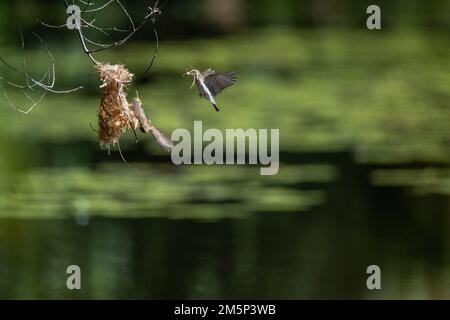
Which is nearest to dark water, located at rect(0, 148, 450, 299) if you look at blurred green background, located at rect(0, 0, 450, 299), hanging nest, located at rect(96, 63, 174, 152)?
blurred green background, located at rect(0, 0, 450, 299)

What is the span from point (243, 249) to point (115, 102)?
6.05ft

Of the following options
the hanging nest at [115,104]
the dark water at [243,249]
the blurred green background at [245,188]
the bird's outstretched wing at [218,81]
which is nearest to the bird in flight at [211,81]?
the bird's outstretched wing at [218,81]

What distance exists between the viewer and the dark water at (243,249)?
430 centimetres

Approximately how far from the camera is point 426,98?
6508mm

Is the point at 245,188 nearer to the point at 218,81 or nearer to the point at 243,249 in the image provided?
the point at 243,249

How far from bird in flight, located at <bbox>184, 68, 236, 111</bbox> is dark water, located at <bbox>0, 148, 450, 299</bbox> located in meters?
1.45

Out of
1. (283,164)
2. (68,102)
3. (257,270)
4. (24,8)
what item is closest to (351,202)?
(283,164)

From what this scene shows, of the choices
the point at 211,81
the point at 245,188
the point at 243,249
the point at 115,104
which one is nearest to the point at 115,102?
the point at 115,104

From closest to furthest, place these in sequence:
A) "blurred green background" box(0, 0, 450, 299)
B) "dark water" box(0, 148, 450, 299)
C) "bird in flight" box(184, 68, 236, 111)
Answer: "bird in flight" box(184, 68, 236, 111)
"dark water" box(0, 148, 450, 299)
"blurred green background" box(0, 0, 450, 299)

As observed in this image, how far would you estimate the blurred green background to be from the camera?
4.43m

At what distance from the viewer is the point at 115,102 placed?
2912mm

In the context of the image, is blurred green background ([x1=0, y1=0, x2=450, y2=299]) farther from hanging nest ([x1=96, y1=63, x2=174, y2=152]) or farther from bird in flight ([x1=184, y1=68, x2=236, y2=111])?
bird in flight ([x1=184, y1=68, x2=236, y2=111])

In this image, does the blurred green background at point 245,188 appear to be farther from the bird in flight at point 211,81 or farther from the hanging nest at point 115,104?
the bird in flight at point 211,81

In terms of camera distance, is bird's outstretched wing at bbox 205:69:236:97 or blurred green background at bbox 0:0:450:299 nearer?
bird's outstretched wing at bbox 205:69:236:97
